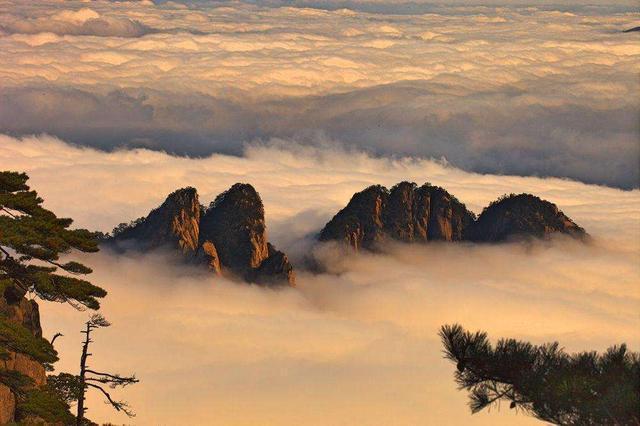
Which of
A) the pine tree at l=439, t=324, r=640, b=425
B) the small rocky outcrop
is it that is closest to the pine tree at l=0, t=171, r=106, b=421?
the small rocky outcrop

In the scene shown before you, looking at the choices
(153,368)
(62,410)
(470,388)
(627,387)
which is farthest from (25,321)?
(153,368)

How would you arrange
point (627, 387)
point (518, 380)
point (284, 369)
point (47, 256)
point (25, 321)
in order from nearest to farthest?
point (627, 387), point (518, 380), point (47, 256), point (25, 321), point (284, 369)

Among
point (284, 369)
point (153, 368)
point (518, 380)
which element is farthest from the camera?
point (284, 369)

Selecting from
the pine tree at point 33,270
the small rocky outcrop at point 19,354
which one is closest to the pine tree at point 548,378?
the pine tree at point 33,270

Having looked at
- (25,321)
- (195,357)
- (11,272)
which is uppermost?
(11,272)

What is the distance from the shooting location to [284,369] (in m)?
188

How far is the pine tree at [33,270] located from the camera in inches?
1286

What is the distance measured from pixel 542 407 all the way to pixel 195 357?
6831 inches

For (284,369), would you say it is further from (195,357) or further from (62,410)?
(62,410)

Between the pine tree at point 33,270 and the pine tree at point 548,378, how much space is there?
45.9 feet

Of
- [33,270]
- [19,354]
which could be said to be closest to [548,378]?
[33,270]

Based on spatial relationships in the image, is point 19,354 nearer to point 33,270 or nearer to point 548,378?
point 33,270

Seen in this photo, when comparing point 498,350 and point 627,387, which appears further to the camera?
point 498,350

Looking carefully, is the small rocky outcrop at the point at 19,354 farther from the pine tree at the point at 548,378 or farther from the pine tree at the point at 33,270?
the pine tree at the point at 548,378
